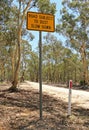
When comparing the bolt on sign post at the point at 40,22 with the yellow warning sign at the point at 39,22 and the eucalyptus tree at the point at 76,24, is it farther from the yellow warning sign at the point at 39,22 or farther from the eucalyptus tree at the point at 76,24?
the eucalyptus tree at the point at 76,24

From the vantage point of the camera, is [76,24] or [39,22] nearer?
[39,22]

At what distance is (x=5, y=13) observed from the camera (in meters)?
20.0

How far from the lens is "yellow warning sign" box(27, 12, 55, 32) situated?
934 centimetres

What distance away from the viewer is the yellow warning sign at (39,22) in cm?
934

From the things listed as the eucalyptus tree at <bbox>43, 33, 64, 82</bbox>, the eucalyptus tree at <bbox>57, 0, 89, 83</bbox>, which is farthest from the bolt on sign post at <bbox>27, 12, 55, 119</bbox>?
the eucalyptus tree at <bbox>43, 33, 64, 82</bbox>

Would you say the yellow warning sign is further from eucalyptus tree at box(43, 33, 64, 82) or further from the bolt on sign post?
eucalyptus tree at box(43, 33, 64, 82)

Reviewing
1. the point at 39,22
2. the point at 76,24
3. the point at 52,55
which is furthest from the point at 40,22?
the point at 52,55

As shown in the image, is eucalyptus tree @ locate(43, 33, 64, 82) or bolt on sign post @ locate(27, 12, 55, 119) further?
eucalyptus tree @ locate(43, 33, 64, 82)

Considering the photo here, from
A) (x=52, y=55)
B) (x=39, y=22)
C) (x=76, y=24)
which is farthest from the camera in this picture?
(x=52, y=55)

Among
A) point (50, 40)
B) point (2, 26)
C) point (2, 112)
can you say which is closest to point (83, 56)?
point (50, 40)

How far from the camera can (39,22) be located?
9.49 metres

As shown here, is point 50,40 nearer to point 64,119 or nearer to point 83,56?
point 83,56

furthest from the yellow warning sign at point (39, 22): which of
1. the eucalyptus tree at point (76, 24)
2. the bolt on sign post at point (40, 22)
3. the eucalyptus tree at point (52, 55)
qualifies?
the eucalyptus tree at point (52, 55)

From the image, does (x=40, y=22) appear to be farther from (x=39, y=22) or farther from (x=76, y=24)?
(x=76, y=24)
